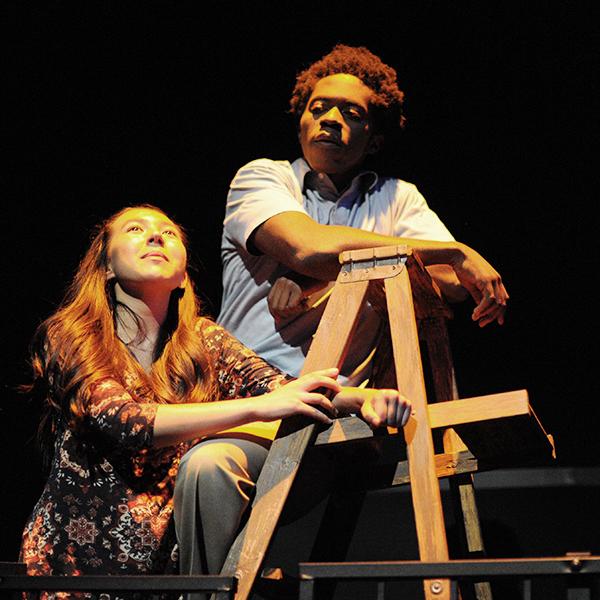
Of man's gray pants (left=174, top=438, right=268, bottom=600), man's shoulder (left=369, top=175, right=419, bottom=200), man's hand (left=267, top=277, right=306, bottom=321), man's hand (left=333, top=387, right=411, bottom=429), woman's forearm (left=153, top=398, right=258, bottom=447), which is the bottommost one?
man's gray pants (left=174, top=438, right=268, bottom=600)

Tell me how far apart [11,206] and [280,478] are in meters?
1.81

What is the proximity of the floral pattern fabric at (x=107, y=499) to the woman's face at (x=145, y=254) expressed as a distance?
0.87 ft

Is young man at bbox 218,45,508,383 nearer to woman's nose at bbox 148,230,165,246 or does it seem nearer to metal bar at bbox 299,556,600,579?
woman's nose at bbox 148,230,165,246

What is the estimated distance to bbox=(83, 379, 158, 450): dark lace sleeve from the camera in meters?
1.93

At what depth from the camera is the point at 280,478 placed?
1830 mm

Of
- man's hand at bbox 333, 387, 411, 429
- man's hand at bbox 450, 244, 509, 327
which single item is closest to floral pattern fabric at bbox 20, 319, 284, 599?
man's hand at bbox 333, 387, 411, 429

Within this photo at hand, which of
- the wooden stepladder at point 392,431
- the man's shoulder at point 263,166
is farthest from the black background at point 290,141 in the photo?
the wooden stepladder at point 392,431

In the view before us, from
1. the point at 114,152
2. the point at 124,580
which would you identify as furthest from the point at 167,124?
the point at 124,580

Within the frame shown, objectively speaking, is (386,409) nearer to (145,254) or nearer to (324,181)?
(145,254)

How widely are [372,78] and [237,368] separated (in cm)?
104

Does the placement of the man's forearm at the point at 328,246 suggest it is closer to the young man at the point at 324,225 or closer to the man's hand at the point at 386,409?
the young man at the point at 324,225

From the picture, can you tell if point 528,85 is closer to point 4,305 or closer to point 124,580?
point 4,305

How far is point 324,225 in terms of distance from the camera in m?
2.28

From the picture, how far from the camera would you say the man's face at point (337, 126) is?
270 cm
